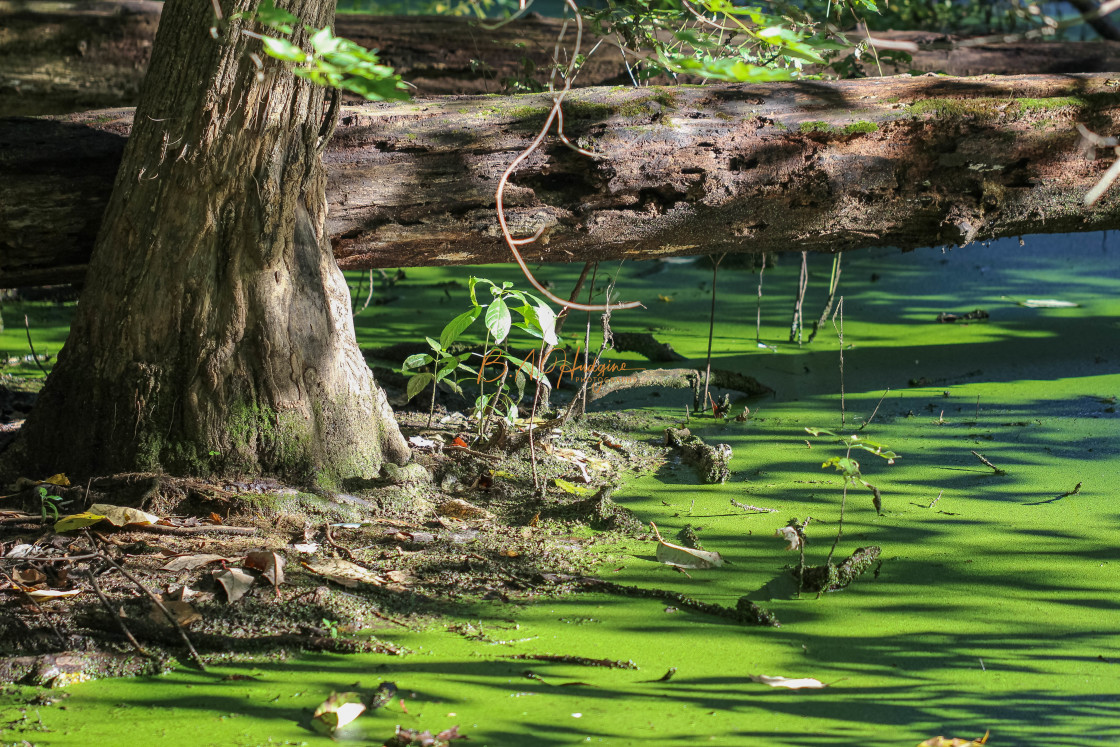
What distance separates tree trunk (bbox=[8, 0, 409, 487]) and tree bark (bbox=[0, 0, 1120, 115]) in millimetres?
2215

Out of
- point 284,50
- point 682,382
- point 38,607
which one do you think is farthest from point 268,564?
point 682,382

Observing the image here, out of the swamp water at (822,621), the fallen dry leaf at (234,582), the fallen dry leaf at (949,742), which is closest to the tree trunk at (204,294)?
the fallen dry leaf at (234,582)

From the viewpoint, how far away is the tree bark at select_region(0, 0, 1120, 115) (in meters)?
4.41

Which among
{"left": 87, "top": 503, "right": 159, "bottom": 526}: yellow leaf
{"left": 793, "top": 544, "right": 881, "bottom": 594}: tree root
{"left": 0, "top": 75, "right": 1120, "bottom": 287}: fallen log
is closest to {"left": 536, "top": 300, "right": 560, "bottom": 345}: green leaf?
{"left": 0, "top": 75, "right": 1120, "bottom": 287}: fallen log

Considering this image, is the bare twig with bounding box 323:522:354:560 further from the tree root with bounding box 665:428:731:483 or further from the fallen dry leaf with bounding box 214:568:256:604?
the tree root with bounding box 665:428:731:483

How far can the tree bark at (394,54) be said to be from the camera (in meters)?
4.41

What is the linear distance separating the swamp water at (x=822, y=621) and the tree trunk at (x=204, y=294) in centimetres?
66

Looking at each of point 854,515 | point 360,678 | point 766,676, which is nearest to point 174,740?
point 360,678

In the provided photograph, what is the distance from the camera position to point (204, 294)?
2.21 m

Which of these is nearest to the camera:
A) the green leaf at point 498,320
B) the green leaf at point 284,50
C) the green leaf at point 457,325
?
the green leaf at point 284,50

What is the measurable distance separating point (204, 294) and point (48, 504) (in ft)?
1.74

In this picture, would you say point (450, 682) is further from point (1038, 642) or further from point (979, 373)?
point (979, 373)

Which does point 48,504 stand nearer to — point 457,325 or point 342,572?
point 342,572

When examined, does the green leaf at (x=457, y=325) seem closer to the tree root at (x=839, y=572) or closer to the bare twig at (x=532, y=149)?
the bare twig at (x=532, y=149)
